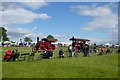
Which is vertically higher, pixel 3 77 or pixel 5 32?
pixel 5 32

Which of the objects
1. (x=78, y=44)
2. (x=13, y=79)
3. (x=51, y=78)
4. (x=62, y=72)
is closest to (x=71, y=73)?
(x=62, y=72)

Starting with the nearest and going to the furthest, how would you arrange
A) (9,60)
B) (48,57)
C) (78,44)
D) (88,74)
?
(88,74) < (9,60) < (48,57) < (78,44)

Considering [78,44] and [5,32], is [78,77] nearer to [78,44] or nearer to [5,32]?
[78,44]

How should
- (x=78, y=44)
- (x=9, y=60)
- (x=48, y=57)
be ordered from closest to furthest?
(x=9, y=60), (x=48, y=57), (x=78, y=44)

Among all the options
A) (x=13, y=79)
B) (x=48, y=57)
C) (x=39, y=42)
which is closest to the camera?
(x=13, y=79)

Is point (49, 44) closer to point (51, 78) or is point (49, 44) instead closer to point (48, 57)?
point (48, 57)

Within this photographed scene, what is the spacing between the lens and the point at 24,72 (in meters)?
19.1

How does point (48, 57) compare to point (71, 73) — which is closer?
point (71, 73)

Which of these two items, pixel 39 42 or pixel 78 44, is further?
pixel 78 44

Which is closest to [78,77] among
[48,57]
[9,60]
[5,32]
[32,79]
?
[32,79]

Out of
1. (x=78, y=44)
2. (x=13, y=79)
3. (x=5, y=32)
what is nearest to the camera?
(x=13, y=79)

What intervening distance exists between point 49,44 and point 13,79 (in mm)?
24977

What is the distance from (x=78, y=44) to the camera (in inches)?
2110

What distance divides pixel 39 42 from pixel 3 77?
22640 mm
